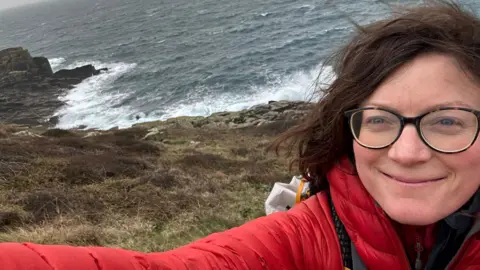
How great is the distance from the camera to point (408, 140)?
1411 millimetres

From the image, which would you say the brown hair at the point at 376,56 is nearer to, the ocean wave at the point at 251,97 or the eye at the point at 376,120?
the eye at the point at 376,120

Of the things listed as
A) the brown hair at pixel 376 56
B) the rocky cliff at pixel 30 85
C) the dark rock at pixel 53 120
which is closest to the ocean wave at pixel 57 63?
the rocky cliff at pixel 30 85

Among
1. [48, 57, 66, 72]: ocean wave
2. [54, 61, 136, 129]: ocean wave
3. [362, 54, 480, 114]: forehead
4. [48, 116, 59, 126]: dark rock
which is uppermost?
[362, 54, 480, 114]: forehead

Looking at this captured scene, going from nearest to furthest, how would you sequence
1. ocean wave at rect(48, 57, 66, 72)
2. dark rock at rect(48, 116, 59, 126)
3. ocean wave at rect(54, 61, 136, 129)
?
ocean wave at rect(54, 61, 136, 129), dark rock at rect(48, 116, 59, 126), ocean wave at rect(48, 57, 66, 72)

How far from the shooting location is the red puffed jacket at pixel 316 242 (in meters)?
1.54

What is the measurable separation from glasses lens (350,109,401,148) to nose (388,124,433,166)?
4cm

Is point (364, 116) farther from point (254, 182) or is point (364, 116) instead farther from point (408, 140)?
point (254, 182)

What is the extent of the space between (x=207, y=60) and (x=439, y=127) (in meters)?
36.0

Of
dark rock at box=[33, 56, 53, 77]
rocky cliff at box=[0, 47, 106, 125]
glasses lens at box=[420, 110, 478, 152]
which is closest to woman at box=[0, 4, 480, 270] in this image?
glasses lens at box=[420, 110, 478, 152]

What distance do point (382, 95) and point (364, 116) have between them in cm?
11

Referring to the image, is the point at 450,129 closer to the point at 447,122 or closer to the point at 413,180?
the point at 447,122

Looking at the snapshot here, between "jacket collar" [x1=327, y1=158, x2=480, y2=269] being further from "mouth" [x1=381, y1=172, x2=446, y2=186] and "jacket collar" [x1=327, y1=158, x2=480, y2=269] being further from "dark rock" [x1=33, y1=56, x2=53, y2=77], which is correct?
"dark rock" [x1=33, y1=56, x2=53, y2=77]

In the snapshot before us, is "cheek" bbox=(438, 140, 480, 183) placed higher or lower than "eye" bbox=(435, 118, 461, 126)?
lower

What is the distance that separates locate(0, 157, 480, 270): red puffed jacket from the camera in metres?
1.54
